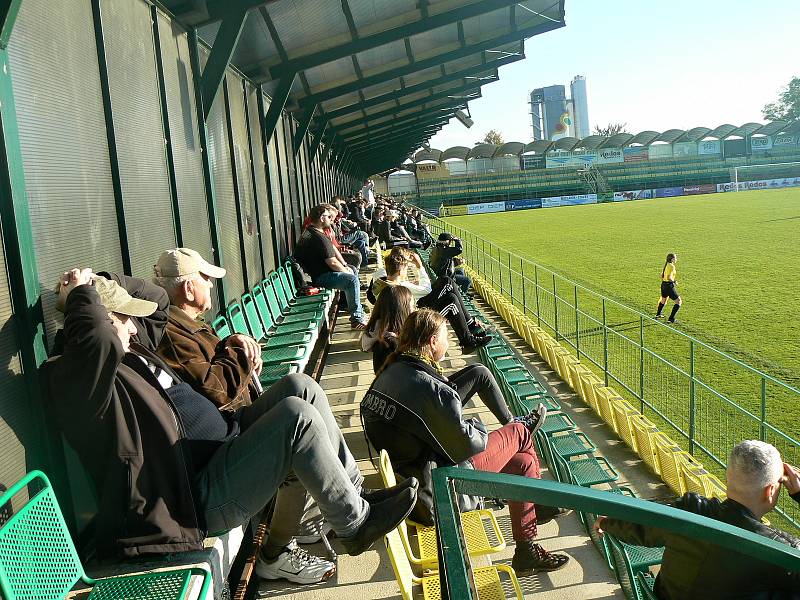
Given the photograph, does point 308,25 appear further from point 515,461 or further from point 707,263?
point 707,263

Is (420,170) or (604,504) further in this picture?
(420,170)

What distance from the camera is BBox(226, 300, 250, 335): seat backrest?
19.7 feet

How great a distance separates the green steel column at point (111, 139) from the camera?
4.30 m

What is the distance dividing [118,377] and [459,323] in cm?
516

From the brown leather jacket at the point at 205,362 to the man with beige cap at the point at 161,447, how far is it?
0.13 meters

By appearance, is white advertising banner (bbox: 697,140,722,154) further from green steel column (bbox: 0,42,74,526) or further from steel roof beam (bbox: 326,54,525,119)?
green steel column (bbox: 0,42,74,526)

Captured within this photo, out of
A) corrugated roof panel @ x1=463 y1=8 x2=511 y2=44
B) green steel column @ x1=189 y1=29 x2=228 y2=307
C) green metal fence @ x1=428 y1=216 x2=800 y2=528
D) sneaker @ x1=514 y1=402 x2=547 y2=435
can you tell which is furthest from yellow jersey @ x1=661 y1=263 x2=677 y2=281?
sneaker @ x1=514 y1=402 x2=547 y2=435

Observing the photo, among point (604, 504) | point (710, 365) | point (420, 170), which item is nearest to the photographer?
point (604, 504)

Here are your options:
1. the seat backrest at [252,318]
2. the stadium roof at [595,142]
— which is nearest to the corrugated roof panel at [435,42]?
the seat backrest at [252,318]

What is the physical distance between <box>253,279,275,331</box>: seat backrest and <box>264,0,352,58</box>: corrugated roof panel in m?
2.96

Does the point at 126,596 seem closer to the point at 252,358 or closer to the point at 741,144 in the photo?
the point at 252,358

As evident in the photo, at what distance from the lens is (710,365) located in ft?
36.5

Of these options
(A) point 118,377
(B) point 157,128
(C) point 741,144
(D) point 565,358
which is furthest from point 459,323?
(C) point 741,144

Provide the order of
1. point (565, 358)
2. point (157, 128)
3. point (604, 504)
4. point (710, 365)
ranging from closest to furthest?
point (604, 504) → point (157, 128) → point (565, 358) → point (710, 365)
